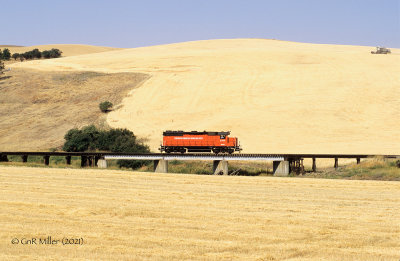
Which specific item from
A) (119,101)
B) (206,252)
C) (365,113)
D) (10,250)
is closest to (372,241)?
(206,252)

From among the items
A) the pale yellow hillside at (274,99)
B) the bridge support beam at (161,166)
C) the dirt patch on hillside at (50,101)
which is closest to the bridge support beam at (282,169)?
the bridge support beam at (161,166)

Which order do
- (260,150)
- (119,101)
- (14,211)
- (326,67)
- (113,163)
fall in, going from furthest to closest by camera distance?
(326,67), (119,101), (260,150), (113,163), (14,211)

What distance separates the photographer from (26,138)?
248 feet

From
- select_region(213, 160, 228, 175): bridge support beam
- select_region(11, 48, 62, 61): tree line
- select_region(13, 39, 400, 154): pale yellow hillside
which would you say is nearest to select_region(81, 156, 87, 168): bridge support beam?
select_region(213, 160, 228, 175): bridge support beam

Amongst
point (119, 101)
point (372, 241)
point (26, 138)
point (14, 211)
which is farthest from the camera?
point (119, 101)

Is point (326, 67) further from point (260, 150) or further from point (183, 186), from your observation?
point (183, 186)

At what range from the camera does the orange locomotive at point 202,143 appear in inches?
2207

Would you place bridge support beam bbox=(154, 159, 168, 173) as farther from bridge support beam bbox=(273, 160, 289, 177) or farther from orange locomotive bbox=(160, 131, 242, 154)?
bridge support beam bbox=(273, 160, 289, 177)

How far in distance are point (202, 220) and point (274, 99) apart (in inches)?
2522

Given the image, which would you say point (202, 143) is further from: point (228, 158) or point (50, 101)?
point (50, 101)

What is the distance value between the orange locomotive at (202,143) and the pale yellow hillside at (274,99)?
292 inches

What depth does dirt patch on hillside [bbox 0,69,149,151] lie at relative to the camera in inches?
3010

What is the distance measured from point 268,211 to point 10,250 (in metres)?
10.9

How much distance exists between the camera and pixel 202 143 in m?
56.4
